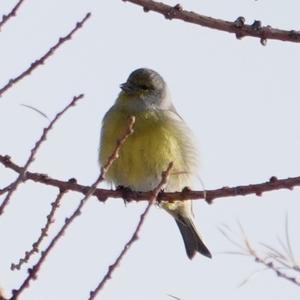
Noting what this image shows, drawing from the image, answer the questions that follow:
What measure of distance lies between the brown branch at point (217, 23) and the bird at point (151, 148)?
2.27 m

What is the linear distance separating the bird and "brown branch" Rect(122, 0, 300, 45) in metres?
2.27

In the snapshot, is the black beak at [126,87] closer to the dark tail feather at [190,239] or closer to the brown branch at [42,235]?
A: the dark tail feather at [190,239]

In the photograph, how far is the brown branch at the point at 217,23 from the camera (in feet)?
9.86

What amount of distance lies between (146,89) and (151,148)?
121cm

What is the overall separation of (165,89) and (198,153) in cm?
104

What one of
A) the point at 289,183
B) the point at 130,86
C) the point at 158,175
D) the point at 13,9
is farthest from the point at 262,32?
the point at 130,86

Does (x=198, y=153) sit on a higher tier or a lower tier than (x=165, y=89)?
lower

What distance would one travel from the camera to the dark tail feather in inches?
251

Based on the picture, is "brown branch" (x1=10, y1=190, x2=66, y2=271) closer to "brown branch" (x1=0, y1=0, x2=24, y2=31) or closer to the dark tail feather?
"brown branch" (x1=0, y1=0, x2=24, y2=31)

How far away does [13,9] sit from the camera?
2729 millimetres

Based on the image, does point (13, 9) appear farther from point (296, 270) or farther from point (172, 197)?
point (172, 197)

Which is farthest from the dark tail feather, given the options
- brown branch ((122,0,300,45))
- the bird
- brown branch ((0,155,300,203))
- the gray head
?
brown branch ((122,0,300,45))

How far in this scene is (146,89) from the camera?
6.66 metres

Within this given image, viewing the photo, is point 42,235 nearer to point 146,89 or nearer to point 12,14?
point 12,14
